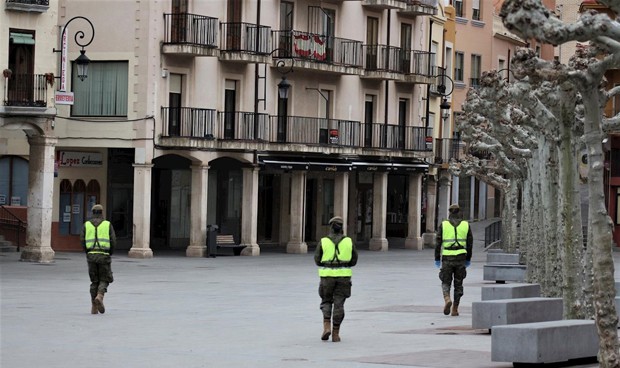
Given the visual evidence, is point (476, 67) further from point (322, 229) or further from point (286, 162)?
point (286, 162)

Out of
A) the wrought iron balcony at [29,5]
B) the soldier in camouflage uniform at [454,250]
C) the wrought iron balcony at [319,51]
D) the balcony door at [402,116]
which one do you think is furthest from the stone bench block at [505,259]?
the balcony door at [402,116]

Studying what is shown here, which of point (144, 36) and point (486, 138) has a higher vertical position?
point (144, 36)

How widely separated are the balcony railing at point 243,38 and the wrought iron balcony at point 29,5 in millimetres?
10497

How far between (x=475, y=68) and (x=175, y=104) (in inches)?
1330

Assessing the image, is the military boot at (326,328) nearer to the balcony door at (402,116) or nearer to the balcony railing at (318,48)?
the balcony railing at (318,48)

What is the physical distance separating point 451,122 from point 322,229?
1522 centimetres

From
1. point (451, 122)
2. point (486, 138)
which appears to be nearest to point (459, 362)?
point (486, 138)

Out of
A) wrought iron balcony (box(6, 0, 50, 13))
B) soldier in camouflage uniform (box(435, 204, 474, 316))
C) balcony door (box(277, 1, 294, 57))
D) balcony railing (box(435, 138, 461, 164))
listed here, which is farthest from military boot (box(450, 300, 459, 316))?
balcony railing (box(435, 138, 461, 164))

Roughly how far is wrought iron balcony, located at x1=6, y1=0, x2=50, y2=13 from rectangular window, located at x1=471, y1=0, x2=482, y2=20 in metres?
42.3

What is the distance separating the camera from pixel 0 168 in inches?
→ 2073

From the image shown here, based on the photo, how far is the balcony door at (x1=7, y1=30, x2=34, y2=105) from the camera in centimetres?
4447

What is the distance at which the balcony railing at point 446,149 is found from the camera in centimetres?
7219

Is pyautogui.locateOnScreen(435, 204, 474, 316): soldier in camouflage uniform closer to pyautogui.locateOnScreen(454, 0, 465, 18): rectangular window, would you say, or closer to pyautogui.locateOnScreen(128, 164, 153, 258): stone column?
pyautogui.locateOnScreen(128, 164, 153, 258): stone column

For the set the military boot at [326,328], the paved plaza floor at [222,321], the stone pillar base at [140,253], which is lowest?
the paved plaza floor at [222,321]
